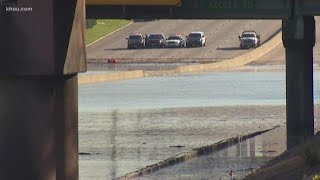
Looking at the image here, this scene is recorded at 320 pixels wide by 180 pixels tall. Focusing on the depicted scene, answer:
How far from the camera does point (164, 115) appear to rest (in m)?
51.6

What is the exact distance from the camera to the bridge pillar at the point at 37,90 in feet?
32.8

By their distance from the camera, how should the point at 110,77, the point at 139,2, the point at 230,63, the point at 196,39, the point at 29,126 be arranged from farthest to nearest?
1. the point at 196,39
2. the point at 230,63
3. the point at 110,77
4. the point at 139,2
5. the point at 29,126

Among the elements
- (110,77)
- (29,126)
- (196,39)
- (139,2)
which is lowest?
(110,77)

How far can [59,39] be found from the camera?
402 inches

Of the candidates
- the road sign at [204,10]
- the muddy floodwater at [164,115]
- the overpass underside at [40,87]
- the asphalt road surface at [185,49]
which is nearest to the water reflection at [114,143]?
the muddy floodwater at [164,115]

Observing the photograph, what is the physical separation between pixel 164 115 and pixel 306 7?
15809 mm

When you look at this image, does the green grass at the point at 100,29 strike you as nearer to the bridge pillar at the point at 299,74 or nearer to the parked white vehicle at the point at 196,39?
the parked white vehicle at the point at 196,39

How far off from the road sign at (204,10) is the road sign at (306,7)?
31cm

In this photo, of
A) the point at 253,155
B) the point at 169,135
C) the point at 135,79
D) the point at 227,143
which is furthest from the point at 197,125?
the point at 135,79

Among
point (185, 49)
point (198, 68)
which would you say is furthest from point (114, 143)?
point (185, 49)

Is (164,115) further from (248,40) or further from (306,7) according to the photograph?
(248,40)

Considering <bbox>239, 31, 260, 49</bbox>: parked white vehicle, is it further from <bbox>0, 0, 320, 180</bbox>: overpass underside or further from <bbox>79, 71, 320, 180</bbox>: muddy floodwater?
<bbox>0, 0, 320, 180</bbox>: overpass underside

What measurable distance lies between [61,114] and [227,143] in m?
27.3

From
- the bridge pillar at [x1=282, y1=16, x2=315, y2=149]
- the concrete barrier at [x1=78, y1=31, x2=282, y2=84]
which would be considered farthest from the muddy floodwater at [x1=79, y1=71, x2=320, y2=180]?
the bridge pillar at [x1=282, y1=16, x2=315, y2=149]
